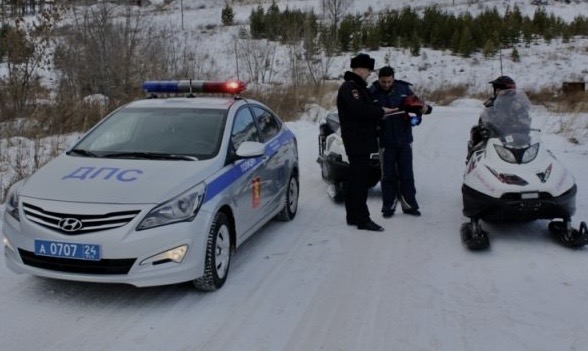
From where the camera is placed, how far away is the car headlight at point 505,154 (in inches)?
242

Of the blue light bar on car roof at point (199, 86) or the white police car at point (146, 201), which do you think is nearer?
Answer: the white police car at point (146, 201)

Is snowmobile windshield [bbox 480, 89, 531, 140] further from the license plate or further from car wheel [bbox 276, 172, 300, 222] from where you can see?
the license plate

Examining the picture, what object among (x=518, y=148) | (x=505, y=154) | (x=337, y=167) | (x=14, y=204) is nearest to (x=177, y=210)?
(x=14, y=204)

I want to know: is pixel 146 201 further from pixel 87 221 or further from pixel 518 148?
pixel 518 148

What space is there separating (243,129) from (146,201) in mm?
1827

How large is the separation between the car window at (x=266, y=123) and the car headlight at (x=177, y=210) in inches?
77.1

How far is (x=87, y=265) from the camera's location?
4.32 meters

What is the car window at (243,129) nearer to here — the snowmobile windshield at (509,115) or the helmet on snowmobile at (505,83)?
the snowmobile windshield at (509,115)

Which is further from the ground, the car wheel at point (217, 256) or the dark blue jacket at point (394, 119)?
the dark blue jacket at point (394, 119)

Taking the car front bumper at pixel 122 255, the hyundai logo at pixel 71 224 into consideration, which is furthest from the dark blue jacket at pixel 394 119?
the hyundai logo at pixel 71 224

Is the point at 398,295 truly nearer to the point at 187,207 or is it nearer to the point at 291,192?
the point at 187,207

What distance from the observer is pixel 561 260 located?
223 inches

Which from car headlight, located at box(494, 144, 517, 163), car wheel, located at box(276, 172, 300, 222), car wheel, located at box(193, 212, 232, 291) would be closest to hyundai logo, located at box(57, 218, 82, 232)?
car wheel, located at box(193, 212, 232, 291)

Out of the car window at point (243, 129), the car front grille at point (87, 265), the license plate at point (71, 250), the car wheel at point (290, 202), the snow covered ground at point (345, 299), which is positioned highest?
Answer: the car window at point (243, 129)
